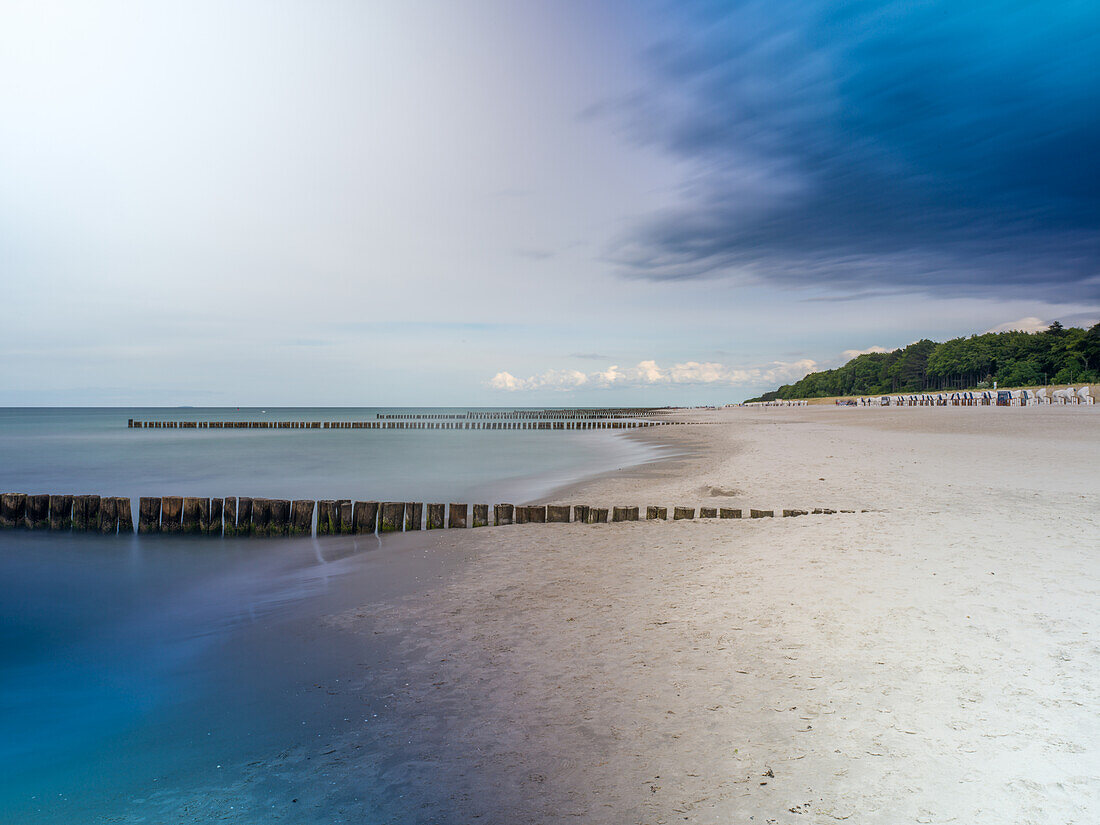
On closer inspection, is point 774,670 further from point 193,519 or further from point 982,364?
point 982,364

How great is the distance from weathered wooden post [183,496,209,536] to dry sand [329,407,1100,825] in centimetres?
741

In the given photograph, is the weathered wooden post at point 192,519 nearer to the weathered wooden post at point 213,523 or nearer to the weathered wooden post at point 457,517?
the weathered wooden post at point 213,523

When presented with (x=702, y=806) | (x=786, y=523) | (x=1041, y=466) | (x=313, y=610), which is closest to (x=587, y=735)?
(x=702, y=806)

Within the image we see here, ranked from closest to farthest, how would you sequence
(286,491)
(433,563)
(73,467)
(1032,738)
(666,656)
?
(1032,738)
(666,656)
(433,563)
(286,491)
(73,467)

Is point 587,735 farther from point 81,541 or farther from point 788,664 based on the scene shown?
point 81,541

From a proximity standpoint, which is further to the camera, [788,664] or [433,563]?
[433,563]

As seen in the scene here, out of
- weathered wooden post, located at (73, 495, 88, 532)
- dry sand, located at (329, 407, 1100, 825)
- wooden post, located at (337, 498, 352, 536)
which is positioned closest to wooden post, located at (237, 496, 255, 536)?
wooden post, located at (337, 498, 352, 536)

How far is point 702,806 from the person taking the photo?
11.2ft

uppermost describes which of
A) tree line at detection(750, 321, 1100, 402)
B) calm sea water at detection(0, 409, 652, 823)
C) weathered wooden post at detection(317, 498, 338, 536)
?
tree line at detection(750, 321, 1100, 402)

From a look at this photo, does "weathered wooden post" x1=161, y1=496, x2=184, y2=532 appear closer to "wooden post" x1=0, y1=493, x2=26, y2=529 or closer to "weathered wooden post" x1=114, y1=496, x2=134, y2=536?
"weathered wooden post" x1=114, y1=496, x2=134, y2=536

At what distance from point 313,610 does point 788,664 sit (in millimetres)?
5888

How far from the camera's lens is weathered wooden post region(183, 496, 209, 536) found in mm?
13602

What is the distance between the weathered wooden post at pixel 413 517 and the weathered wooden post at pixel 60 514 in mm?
8672

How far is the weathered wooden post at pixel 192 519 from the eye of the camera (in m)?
13.6
